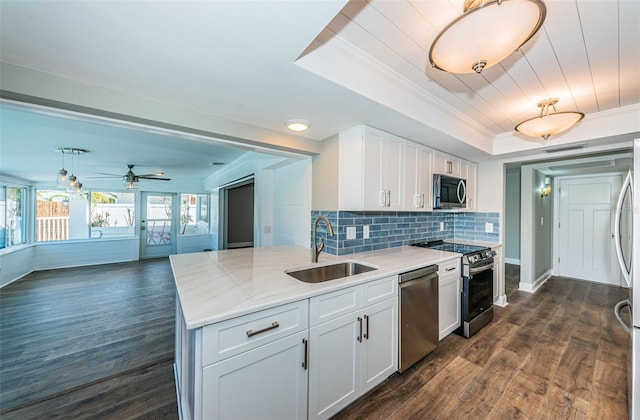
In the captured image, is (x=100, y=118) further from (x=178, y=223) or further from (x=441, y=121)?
(x=178, y=223)

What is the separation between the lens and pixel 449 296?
2395mm

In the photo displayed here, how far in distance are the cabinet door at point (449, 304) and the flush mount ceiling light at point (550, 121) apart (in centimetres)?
153

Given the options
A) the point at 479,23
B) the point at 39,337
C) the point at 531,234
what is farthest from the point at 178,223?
the point at 531,234

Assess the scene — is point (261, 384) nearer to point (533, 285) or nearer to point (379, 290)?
point (379, 290)

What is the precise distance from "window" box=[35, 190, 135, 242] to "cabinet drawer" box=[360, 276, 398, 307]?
734 cm

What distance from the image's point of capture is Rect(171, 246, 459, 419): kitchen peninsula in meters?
1.09

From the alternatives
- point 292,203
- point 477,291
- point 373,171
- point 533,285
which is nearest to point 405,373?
point 477,291

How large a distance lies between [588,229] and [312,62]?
600 centimetres

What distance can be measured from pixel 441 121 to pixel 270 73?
170cm

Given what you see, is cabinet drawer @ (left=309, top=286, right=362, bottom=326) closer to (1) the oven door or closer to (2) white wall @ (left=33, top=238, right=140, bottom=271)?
(1) the oven door

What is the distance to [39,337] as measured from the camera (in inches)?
102

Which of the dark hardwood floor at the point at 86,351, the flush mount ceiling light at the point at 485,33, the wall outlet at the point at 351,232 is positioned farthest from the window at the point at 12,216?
the flush mount ceiling light at the point at 485,33

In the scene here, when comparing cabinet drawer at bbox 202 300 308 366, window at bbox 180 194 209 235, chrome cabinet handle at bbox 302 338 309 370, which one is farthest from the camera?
window at bbox 180 194 209 235

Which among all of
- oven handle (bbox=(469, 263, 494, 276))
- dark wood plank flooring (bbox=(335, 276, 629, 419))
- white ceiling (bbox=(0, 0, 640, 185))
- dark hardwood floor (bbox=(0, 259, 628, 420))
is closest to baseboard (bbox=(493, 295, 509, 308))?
dark hardwood floor (bbox=(0, 259, 628, 420))
